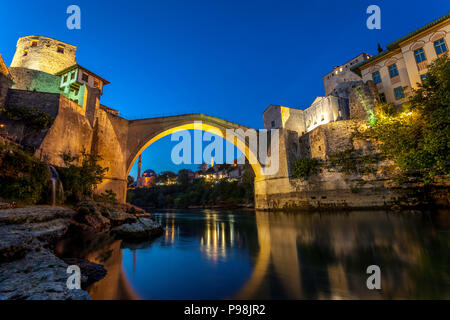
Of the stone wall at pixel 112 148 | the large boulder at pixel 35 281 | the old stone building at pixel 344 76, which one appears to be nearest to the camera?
the large boulder at pixel 35 281

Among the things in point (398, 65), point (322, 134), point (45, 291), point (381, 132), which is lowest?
point (45, 291)

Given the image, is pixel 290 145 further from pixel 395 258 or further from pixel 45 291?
pixel 45 291

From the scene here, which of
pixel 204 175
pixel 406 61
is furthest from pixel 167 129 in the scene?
pixel 204 175

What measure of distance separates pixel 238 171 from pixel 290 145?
29.2 m

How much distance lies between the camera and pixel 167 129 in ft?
61.4

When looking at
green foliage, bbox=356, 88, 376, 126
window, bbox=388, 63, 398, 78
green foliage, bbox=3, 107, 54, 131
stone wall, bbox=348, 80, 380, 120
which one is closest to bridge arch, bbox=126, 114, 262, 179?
green foliage, bbox=3, 107, 54, 131

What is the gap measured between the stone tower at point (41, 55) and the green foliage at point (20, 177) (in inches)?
842

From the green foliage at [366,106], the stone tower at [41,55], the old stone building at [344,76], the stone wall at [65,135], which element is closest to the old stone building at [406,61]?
the green foliage at [366,106]

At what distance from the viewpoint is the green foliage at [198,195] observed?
112 feet

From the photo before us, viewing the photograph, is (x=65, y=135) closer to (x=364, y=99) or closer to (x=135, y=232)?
(x=135, y=232)

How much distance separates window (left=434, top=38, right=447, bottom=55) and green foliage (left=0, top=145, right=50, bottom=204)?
26.5m

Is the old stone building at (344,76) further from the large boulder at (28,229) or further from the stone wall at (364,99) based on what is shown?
the large boulder at (28,229)
